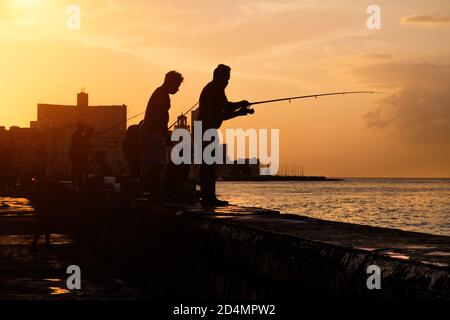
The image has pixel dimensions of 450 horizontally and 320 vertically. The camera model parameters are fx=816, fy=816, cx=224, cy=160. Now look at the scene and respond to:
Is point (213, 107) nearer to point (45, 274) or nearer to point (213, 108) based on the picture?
point (213, 108)

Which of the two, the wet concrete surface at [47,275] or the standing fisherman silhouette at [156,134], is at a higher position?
the standing fisherman silhouette at [156,134]

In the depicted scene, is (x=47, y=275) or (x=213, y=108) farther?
(x=213, y=108)

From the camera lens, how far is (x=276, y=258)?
411 centimetres

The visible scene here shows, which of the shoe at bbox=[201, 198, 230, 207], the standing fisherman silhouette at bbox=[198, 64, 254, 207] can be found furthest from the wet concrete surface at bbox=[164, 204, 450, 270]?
the standing fisherman silhouette at bbox=[198, 64, 254, 207]

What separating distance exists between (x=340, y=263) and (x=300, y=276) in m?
0.38

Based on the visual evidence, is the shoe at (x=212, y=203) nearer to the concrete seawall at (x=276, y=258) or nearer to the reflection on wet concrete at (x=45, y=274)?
the concrete seawall at (x=276, y=258)

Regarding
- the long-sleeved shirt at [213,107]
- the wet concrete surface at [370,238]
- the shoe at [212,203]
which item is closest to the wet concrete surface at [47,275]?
the shoe at [212,203]

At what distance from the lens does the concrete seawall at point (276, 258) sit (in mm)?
3094

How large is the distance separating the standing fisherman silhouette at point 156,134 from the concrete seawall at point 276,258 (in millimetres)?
2184

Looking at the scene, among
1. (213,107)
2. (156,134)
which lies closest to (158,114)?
(156,134)

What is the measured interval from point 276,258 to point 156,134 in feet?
22.5

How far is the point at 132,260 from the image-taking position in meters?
8.75

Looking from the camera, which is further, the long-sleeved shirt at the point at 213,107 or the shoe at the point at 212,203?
the long-sleeved shirt at the point at 213,107

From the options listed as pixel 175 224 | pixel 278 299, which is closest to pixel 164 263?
pixel 175 224
